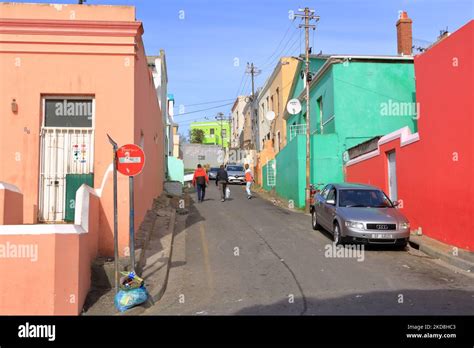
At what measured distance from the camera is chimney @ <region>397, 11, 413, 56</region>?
75.4 ft

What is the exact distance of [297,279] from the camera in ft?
28.5

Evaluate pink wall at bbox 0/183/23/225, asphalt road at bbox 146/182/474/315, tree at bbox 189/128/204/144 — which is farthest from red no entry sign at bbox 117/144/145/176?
tree at bbox 189/128/204/144

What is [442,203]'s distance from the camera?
11844mm

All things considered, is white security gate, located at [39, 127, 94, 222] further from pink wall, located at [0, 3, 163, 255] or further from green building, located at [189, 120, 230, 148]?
green building, located at [189, 120, 230, 148]

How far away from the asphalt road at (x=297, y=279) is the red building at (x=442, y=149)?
4.22ft

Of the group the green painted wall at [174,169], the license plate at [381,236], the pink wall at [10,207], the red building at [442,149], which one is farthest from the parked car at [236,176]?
the pink wall at [10,207]

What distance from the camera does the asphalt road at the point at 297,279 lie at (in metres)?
7.01

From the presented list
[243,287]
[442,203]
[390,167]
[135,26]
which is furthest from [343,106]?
[243,287]

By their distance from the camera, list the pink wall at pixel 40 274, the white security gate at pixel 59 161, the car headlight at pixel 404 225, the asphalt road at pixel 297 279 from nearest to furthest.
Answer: the pink wall at pixel 40 274
the asphalt road at pixel 297 279
the white security gate at pixel 59 161
the car headlight at pixel 404 225

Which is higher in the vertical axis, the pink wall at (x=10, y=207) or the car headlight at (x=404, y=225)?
the pink wall at (x=10, y=207)

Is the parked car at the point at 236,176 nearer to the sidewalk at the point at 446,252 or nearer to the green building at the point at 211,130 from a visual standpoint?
the sidewalk at the point at 446,252

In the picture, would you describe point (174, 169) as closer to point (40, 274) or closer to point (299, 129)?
point (299, 129)
